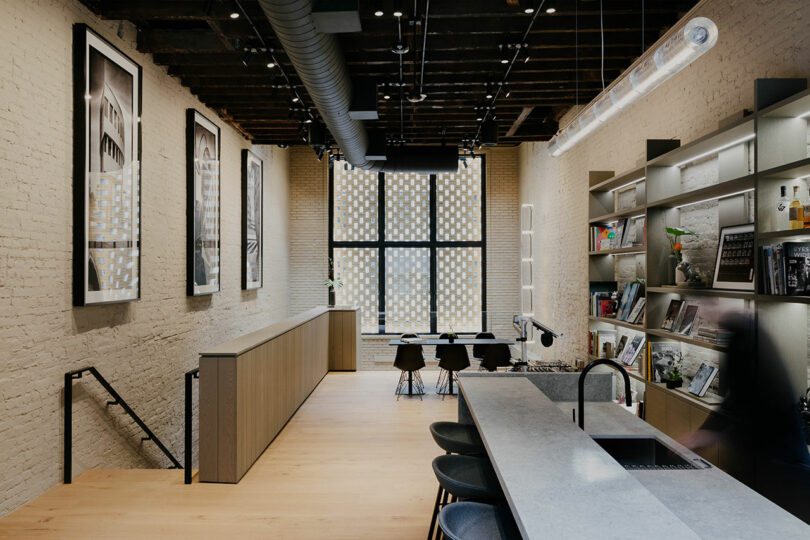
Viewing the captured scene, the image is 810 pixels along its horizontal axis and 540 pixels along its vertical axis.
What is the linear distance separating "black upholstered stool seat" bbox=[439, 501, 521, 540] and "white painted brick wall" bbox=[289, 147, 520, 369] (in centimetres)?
910

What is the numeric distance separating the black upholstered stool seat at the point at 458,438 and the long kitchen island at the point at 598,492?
433 millimetres

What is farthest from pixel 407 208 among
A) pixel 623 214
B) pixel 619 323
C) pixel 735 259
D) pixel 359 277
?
pixel 735 259

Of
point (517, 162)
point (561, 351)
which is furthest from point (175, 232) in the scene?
point (517, 162)

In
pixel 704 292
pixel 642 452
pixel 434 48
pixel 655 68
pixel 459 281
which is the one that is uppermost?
pixel 434 48

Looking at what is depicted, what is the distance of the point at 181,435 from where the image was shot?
6133 millimetres

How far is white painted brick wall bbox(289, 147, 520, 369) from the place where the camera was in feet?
36.8

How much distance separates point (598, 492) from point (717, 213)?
3.12 metres

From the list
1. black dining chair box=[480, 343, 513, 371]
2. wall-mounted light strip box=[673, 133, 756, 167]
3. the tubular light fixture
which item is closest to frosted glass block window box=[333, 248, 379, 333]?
black dining chair box=[480, 343, 513, 371]

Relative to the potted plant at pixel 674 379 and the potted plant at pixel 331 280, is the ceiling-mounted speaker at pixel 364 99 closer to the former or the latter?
the potted plant at pixel 674 379

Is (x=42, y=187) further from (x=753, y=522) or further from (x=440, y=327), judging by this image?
(x=440, y=327)

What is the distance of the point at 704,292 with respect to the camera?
3438 millimetres

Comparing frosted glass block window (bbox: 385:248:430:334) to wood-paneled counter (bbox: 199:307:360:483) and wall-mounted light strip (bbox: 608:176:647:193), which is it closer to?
wood-paneled counter (bbox: 199:307:360:483)

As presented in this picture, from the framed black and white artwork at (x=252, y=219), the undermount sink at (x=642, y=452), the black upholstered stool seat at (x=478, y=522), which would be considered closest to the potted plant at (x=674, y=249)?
the undermount sink at (x=642, y=452)

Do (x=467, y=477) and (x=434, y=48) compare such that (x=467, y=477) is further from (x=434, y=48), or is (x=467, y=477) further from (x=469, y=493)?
(x=434, y=48)
